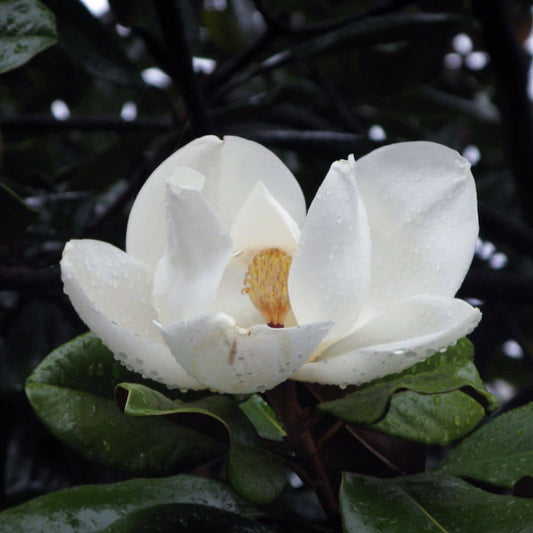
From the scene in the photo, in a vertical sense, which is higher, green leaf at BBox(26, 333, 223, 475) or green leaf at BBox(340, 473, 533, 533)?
green leaf at BBox(26, 333, 223, 475)

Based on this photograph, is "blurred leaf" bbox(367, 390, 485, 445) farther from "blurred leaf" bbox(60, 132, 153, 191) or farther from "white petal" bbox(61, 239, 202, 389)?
"blurred leaf" bbox(60, 132, 153, 191)

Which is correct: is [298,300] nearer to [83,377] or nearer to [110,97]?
[83,377]

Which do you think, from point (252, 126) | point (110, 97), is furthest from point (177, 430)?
point (110, 97)

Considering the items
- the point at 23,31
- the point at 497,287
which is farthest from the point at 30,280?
the point at 497,287

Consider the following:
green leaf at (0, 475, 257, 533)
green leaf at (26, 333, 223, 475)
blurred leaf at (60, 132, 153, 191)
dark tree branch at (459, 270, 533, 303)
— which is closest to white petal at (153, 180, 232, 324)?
green leaf at (26, 333, 223, 475)

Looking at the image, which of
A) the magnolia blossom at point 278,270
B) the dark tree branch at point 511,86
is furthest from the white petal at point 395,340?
the dark tree branch at point 511,86

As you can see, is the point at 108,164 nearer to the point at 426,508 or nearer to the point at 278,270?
the point at 278,270
